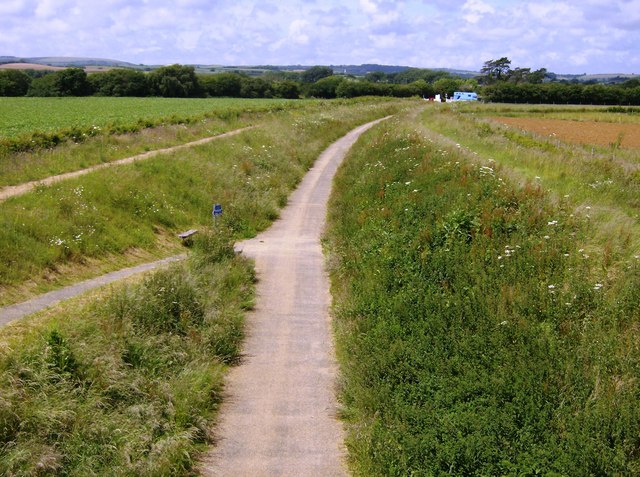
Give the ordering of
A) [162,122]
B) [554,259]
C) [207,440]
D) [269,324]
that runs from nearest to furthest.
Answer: [207,440] < [554,259] < [269,324] < [162,122]

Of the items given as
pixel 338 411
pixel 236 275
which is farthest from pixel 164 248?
pixel 338 411

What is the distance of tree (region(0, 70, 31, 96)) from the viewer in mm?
80688

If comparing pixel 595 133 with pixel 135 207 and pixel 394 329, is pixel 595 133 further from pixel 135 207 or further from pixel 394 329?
pixel 394 329

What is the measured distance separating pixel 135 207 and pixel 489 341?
1273 cm

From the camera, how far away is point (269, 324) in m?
12.5

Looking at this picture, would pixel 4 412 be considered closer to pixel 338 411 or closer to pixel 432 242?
pixel 338 411

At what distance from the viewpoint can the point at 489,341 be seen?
28.9 feet

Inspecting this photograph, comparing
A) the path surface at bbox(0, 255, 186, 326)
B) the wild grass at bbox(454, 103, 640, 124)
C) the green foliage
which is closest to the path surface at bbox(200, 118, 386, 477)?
the path surface at bbox(0, 255, 186, 326)

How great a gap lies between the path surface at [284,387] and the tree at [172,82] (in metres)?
84.8

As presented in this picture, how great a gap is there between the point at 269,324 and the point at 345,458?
4.89 m

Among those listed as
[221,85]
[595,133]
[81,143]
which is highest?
[221,85]

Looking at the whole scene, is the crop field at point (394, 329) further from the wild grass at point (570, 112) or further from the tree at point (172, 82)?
the tree at point (172, 82)

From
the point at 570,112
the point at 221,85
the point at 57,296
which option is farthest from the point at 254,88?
the point at 57,296

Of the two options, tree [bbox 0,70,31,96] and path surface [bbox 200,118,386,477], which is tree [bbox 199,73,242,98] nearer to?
tree [bbox 0,70,31,96]
